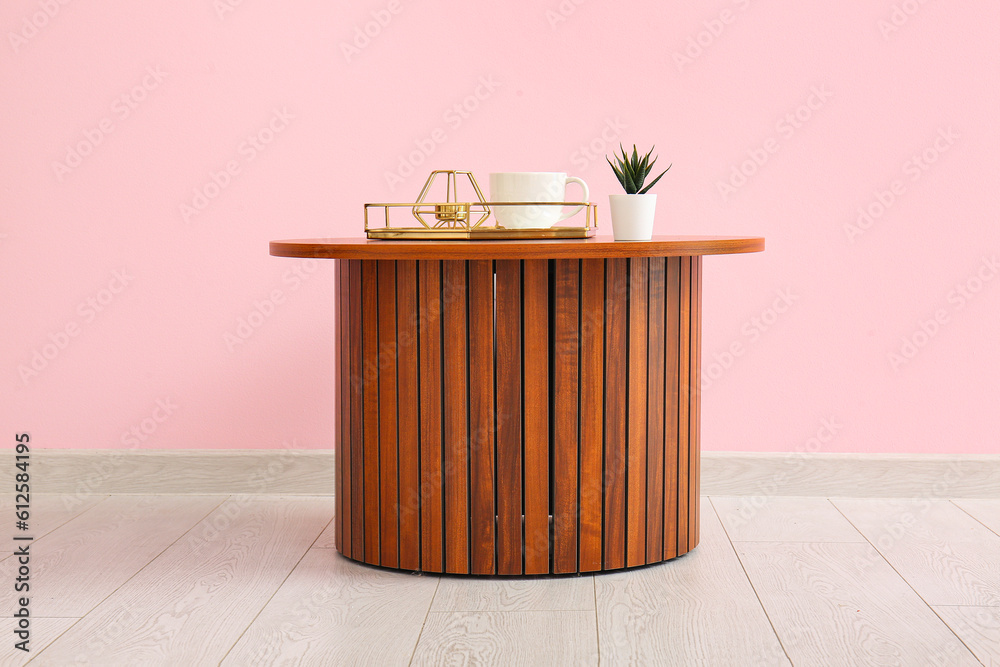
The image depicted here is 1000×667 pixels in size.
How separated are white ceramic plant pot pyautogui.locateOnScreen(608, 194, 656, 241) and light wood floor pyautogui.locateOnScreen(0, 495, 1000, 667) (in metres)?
0.87

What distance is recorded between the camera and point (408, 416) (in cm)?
242

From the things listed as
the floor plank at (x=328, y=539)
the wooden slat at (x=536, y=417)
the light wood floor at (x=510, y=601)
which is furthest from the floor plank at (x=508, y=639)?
the floor plank at (x=328, y=539)

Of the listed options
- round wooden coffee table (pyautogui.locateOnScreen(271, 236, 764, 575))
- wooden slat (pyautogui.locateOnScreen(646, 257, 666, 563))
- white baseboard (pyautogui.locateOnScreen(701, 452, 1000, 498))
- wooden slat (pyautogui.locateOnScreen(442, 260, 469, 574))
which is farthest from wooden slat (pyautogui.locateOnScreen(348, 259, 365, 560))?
white baseboard (pyautogui.locateOnScreen(701, 452, 1000, 498))

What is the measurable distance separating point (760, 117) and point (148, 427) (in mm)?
2397

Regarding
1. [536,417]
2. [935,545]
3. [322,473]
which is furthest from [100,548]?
[935,545]

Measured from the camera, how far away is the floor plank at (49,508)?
9.81ft

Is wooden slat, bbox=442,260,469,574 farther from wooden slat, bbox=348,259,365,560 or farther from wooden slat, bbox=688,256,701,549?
wooden slat, bbox=688,256,701,549

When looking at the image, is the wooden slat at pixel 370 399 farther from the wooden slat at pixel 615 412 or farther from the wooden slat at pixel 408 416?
the wooden slat at pixel 615 412

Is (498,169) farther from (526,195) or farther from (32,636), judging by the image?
(32,636)

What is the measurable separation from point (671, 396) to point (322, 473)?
143 centimetres

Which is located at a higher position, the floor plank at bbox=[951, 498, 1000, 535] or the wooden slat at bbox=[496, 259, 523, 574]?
the wooden slat at bbox=[496, 259, 523, 574]

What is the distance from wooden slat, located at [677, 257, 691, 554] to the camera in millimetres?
2529

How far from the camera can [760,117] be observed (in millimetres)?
3271

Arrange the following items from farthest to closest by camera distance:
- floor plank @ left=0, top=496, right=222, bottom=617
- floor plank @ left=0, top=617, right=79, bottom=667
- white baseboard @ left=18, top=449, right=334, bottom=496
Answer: white baseboard @ left=18, top=449, right=334, bottom=496 < floor plank @ left=0, top=496, right=222, bottom=617 < floor plank @ left=0, top=617, right=79, bottom=667
